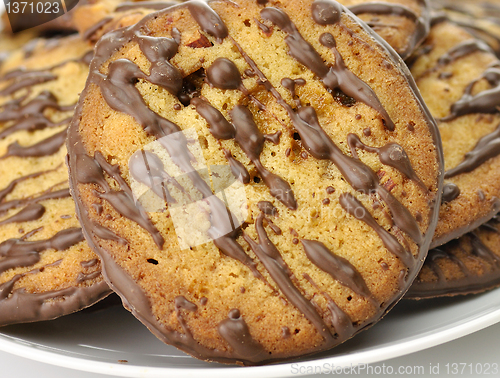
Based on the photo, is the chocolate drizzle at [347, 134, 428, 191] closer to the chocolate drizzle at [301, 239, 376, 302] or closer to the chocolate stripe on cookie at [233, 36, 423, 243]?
the chocolate stripe on cookie at [233, 36, 423, 243]

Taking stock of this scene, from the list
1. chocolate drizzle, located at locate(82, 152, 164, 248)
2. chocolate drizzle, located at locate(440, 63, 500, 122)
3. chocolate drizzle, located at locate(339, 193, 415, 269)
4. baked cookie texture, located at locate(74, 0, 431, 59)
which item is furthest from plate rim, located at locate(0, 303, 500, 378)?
baked cookie texture, located at locate(74, 0, 431, 59)

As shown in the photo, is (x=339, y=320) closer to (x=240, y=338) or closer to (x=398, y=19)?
(x=240, y=338)

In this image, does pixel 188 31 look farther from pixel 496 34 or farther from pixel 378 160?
pixel 496 34

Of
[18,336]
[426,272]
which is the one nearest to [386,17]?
[426,272]

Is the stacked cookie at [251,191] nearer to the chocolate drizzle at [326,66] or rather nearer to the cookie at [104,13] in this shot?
the chocolate drizzle at [326,66]

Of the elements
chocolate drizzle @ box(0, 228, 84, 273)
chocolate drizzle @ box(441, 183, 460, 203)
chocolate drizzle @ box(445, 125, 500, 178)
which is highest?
chocolate drizzle @ box(445, 125, 500, 178)

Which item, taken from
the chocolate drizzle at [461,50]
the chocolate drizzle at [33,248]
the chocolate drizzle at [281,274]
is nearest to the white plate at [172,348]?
the chocolate drizzle at [281,274]

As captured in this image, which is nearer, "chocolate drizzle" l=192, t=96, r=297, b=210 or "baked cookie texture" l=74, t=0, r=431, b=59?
"chocolate drizzle" l=192, t=96, r=297, b=210

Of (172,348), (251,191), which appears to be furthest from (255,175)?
(172,348)
